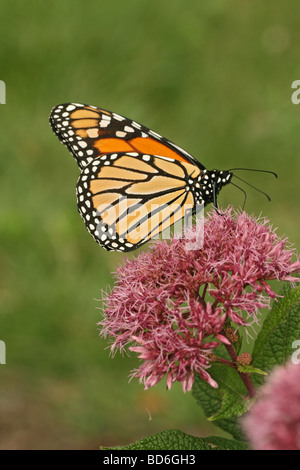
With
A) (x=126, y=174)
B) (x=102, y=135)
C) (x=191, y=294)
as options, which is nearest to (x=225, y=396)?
(x=191, y=294)

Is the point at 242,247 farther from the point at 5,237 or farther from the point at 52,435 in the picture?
the point at 5,237

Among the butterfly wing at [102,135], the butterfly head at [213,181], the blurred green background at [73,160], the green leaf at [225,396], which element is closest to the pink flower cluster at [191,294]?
the green leaf at [225,396]

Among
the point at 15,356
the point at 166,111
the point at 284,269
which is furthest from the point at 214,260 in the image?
the point at 166,111

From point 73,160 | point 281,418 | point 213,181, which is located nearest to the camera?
point 281,418

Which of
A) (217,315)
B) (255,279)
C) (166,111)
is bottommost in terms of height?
(217,315)

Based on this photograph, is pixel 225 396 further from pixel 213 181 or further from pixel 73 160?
pixel 73 160

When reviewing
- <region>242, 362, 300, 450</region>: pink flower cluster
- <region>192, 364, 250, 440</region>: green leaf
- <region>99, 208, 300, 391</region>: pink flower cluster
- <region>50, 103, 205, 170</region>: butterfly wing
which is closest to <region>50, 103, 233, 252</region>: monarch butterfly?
<region>50, 103, 205, 170</region>: butterfly wing
